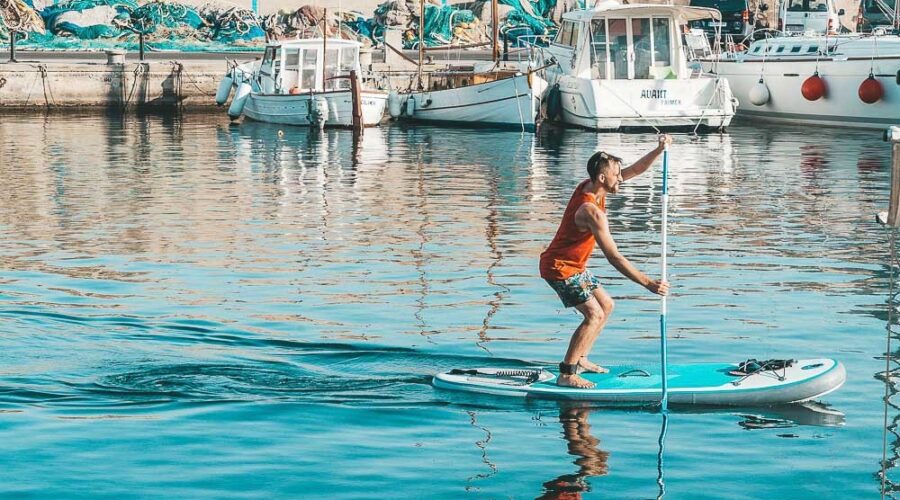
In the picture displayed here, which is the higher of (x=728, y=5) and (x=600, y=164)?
(x=728, y=5)

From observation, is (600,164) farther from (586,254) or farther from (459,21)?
(459,21)

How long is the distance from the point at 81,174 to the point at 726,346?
16.7m

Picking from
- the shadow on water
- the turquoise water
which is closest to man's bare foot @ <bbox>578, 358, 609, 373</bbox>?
the shadow on water

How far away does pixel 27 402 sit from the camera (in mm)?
10352

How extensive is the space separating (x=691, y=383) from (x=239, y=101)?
1215 inches

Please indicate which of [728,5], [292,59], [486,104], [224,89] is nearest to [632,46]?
[486,104]

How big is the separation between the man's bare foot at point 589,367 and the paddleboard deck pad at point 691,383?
0.04 meters

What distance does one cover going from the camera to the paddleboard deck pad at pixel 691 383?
1027 cm

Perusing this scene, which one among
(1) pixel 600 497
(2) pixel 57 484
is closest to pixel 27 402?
(2) pixel 57 484

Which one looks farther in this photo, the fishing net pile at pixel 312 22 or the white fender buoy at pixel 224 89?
the fishing net pile at pixel 312 22

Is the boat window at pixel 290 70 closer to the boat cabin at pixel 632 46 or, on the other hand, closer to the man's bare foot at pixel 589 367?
the boat cabin at pixel 632 46

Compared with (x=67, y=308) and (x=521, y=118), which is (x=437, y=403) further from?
(x=521, y=118)

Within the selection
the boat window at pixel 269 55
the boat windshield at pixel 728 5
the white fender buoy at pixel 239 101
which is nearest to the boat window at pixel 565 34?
the boat window at pixel 269 55

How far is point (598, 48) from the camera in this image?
3762 centimetres
